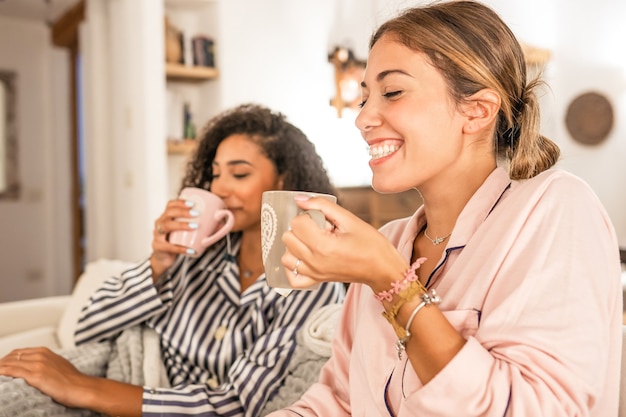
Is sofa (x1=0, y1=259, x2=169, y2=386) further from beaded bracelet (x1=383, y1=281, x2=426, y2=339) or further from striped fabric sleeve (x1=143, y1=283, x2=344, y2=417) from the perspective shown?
beaded bracelet (x1=383, y1=281, x2=426, y2=339)

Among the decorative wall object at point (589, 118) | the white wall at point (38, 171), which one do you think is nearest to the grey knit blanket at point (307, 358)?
the decorative wall object at point (589, 118)

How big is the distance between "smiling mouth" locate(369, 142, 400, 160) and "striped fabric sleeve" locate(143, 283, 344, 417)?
0.51 m

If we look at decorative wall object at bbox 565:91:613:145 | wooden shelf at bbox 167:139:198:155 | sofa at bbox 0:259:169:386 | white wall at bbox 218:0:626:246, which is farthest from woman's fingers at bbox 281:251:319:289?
decorative wall object at bbox 565:91:613:145

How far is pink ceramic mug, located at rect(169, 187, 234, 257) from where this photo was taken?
132 centimetres

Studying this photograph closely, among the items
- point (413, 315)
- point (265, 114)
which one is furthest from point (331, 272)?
point (265, 114)

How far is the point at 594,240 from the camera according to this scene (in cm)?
68

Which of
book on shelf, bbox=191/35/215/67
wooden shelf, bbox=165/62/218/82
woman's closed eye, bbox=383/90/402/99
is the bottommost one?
woman's closed eye, bbox=383/90/402/99

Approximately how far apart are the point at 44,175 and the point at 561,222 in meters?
5.73

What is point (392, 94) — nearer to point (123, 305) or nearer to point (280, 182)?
point (280, 182)

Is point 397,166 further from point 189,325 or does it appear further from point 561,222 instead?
point 189,325

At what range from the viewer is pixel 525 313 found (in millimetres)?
663

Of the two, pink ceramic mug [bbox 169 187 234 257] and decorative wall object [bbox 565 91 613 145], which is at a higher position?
decorative wall object [bbox 565 91 613 145]

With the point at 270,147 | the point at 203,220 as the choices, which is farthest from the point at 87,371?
the point at 270,147

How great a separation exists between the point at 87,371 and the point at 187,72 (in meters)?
2.42
